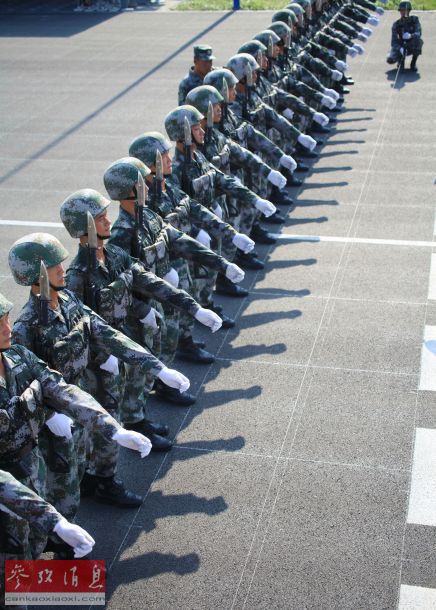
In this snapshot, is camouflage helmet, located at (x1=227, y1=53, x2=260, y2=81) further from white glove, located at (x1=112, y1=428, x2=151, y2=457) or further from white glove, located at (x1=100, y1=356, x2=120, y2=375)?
white glove, located at (x1=112, y1=428, x2=151, y2=457)

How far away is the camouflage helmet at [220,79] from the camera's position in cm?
1078

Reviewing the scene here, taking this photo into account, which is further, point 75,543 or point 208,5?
point 208,5

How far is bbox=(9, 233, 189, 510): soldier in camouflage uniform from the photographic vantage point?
20.5ft

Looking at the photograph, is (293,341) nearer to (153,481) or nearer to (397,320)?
(397,320)

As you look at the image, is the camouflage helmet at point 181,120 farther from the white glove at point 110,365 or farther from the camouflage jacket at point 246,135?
the white glove at point 110,365

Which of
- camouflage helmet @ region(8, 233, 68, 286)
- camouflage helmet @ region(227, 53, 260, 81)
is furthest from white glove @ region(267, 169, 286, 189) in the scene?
camouflage helmet @ region(8, 233, 68, 286)

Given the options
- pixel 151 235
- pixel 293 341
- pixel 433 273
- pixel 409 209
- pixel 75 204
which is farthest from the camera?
pixel 409 209

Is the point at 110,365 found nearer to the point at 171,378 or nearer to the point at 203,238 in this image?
the point at 171,378

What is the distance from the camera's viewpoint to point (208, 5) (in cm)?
2816

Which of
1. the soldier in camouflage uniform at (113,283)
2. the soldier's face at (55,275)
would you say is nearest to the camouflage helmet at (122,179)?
the soldier in camouflage uniform at (113,283)

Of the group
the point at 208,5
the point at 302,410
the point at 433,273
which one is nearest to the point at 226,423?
the point at 302,410

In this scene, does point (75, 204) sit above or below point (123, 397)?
above

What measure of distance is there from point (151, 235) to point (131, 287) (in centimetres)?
77

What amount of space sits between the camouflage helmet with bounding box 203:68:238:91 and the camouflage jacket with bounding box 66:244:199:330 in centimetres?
381
